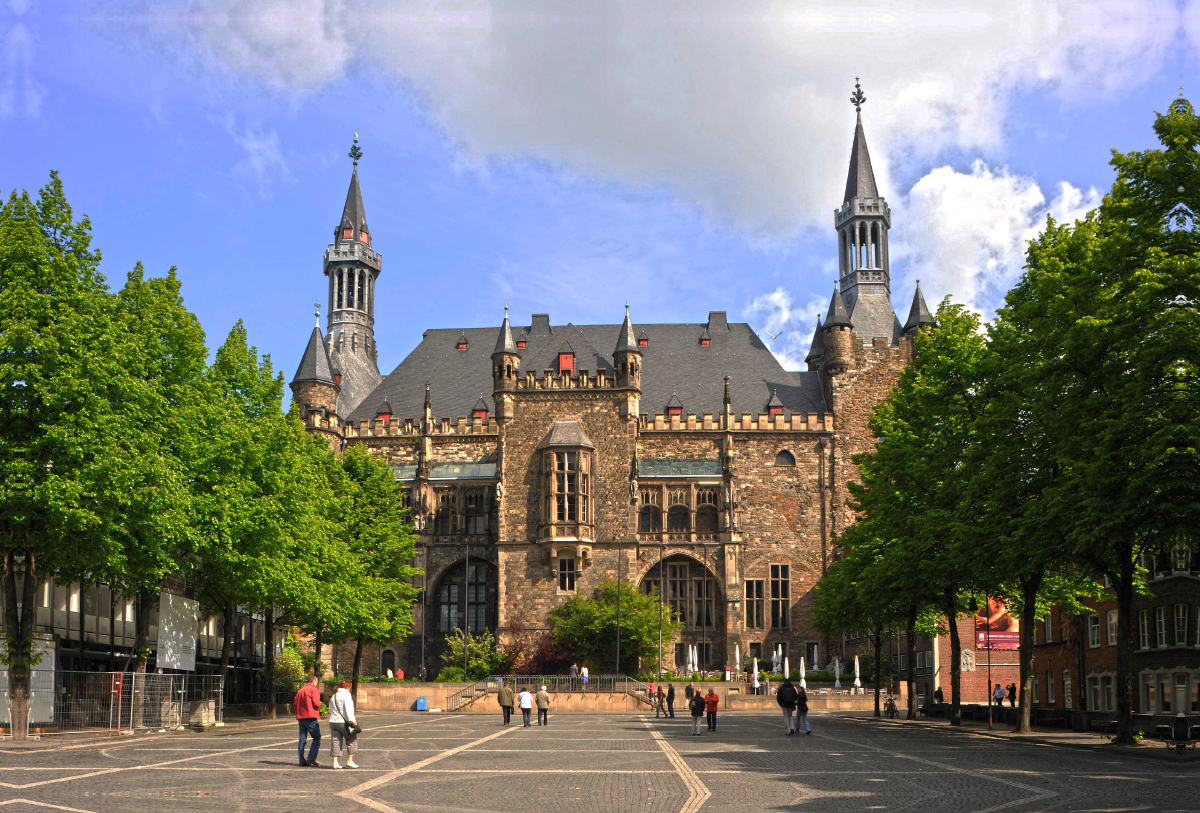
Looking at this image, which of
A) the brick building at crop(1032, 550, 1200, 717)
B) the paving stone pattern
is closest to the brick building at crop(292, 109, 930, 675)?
the brick building at crop(1032, 550, 1200, 717)

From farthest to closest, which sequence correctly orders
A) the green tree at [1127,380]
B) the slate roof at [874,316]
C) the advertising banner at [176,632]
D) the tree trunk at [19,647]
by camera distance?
the slate roof at [874,316]
the advertising banner at [176,632]
the tree trunk at [19,647]
the green tree at [1127,380]

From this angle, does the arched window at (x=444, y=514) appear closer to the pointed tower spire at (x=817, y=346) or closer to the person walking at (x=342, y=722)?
the pointed tower spire at (x=817, y=346)

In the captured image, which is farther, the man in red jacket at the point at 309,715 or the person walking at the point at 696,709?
the person walking at the point at 696,709

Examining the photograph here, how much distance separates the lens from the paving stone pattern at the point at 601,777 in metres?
15.4

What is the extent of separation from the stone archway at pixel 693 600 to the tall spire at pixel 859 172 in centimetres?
3273

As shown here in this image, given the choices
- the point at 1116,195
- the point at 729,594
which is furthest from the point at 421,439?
the point at 1116,195

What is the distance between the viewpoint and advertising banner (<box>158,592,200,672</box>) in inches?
1433

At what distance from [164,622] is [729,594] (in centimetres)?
3947

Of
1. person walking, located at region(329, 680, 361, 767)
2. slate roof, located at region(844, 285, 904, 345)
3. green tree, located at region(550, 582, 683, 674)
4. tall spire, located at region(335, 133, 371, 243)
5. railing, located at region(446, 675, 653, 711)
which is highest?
tall spire, located at region(335, 133, 371, 243)

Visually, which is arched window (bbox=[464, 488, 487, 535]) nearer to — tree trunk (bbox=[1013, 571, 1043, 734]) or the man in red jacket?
tree trunk (bbox=[1013, 571, 1043, 734])

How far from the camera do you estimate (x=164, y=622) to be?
36.6m

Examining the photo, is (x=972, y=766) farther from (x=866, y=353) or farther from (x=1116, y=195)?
(x=866, y=353)

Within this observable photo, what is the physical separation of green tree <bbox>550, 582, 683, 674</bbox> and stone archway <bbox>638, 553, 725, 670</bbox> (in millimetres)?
4201

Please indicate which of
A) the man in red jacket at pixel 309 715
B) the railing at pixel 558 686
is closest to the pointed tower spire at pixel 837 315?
the railing at pixel 558 686
